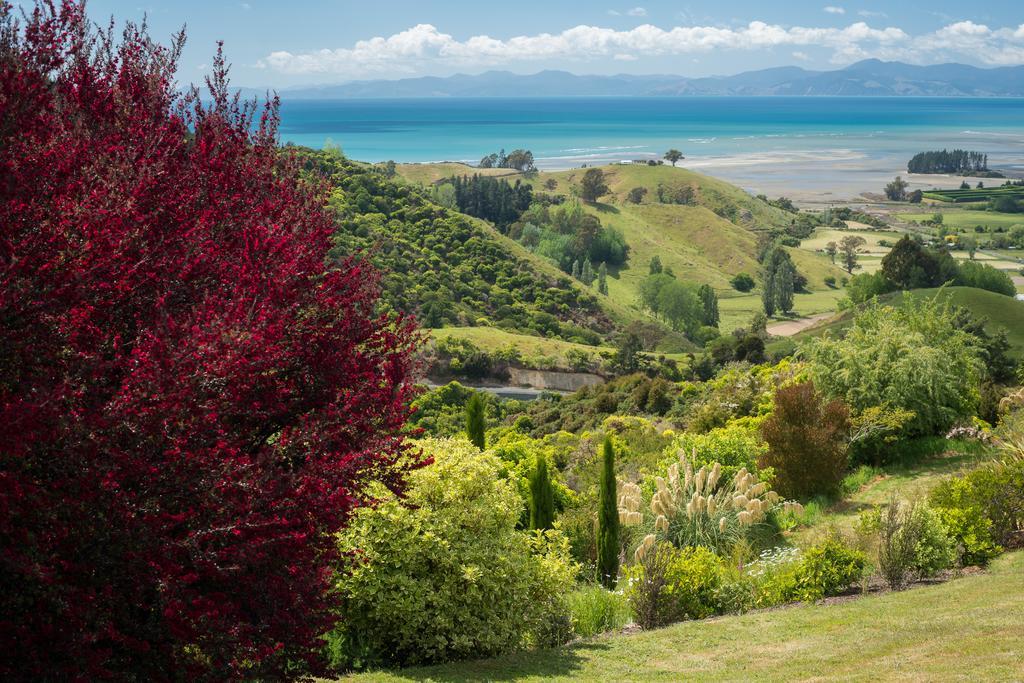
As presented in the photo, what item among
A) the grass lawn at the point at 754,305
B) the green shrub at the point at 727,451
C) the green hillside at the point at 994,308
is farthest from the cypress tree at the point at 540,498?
the grass lawn at the point at 754,305

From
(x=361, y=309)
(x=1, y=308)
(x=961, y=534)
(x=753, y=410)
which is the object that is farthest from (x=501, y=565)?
(x=753, y=410)

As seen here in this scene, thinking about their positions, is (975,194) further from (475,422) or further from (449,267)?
(475,422)

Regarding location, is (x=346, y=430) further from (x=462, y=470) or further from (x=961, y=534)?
(x=961, y=534)

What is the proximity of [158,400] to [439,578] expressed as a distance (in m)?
4.97

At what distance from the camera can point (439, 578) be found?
9.52 metres

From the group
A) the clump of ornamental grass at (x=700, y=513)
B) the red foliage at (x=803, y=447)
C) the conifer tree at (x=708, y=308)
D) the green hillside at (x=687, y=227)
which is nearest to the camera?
the clump of ornamental grass at (x=700, y=513)

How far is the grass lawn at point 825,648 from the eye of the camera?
8.07m

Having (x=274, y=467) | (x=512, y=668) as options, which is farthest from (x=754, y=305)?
(x=274, y=467)

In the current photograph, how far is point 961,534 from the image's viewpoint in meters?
12.8

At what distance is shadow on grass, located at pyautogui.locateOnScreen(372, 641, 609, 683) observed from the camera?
28.6 feet

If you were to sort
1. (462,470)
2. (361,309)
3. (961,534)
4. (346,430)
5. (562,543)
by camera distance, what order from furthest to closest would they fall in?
(961,534) < (562,543) < (462,470) < (361,309) < (346,430)

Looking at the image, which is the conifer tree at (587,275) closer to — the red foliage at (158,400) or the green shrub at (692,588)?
the green shrub at (692,588)

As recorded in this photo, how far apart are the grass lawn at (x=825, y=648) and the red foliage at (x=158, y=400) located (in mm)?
3158

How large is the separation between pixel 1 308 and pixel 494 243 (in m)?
89.0
